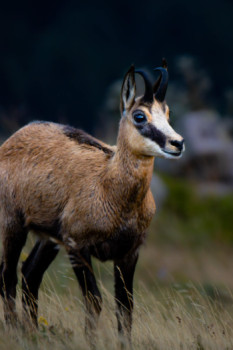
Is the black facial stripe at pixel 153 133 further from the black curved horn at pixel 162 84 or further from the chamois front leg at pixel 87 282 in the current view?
the chamois front leg at pixel 87 282

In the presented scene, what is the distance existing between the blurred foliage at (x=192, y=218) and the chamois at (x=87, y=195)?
A: 7330mm

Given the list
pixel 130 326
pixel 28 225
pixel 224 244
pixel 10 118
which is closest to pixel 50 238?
pixel 28 225

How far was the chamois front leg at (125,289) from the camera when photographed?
5523mm

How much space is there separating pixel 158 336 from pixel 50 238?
1.39 meters

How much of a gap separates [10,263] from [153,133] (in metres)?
2.04

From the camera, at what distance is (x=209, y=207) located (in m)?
14.3

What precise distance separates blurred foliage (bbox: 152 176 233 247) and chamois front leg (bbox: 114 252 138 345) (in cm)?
746

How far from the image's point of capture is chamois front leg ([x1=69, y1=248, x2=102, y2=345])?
211 inches

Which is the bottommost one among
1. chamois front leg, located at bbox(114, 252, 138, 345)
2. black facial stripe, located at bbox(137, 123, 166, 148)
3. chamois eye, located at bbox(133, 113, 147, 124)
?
chamois front leg, located at bbox(114, 252, 138, 345)

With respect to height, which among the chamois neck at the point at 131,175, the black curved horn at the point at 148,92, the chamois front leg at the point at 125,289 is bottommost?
the chamois front leg at the point at 125,289

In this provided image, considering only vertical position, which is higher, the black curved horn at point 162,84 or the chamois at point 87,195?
the black curved horn at point 162,84

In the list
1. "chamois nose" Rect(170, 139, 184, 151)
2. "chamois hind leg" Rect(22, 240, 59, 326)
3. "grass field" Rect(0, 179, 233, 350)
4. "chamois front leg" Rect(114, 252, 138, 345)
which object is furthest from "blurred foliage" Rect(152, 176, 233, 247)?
"chamois nose" Rect(170, 139, 184, 151)

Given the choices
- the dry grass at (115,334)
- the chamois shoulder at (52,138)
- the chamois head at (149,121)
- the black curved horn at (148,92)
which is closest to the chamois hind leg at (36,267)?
the dry grass at (115,334)

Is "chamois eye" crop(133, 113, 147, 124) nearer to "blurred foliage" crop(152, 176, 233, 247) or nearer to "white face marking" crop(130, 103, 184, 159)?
"white face marking" crop(130, 103, 184, 159)
